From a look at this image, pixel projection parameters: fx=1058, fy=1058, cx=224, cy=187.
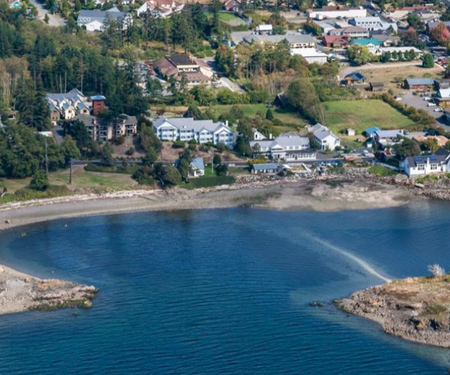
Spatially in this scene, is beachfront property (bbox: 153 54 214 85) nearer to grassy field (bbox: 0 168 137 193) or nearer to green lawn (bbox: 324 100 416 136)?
green lawn (bbox: 324 100 416 136)

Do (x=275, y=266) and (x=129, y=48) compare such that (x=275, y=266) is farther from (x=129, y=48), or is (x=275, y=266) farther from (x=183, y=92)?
(x=129, y=48)

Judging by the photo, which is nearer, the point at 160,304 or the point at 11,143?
the point at 160,304

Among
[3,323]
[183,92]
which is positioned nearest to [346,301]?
[3,323]

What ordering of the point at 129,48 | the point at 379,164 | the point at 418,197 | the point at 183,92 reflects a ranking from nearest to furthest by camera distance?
Result: the point at 418,197 → the point at 379,164 → the point at 183,92 → the point at 129,48

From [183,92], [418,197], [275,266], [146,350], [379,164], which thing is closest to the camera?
[146,350]

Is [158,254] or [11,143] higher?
[11,143]

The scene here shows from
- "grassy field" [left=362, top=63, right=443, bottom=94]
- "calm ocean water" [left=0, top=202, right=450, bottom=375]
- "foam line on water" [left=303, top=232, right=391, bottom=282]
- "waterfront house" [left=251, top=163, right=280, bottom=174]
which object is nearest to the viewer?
"calm ocean water" [left=0, top=202, right=450, bottom=375]

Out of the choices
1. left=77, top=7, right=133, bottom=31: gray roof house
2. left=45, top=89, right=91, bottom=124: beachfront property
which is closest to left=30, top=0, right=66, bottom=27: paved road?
left=77, top=7, right=133, bottom=31: gray roof house
